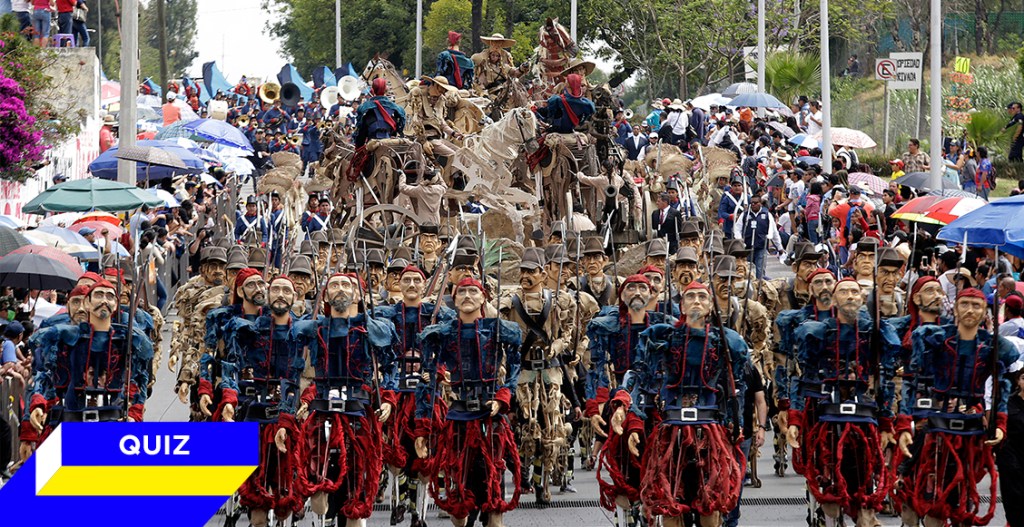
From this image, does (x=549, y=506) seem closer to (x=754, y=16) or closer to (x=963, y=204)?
(x=963, y=204)

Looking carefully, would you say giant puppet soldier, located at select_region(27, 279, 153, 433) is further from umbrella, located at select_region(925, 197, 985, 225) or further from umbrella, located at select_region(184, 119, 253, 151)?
umbrella, located at select_region(184, 119, 253, 151)

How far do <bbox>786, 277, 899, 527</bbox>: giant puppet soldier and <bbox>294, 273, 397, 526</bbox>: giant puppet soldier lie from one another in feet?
9.15

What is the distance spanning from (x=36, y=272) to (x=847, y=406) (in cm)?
834

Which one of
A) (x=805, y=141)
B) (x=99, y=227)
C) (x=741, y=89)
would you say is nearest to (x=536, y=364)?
(x=99, y=227)

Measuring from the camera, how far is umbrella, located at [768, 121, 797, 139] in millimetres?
35469

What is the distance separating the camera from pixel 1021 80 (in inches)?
1551

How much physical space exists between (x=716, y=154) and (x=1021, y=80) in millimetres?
13529

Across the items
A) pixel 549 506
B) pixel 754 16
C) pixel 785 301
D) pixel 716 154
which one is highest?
pixel 754 16

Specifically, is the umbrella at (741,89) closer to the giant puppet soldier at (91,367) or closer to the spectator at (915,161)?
the spectator at (915,161)

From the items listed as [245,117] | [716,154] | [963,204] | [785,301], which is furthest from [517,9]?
[785,301]

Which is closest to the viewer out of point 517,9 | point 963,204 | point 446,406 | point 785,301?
point 446,406

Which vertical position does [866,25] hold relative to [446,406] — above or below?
above

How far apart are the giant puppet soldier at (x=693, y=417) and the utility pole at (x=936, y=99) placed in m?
13.1

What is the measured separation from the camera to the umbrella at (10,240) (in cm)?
1789
